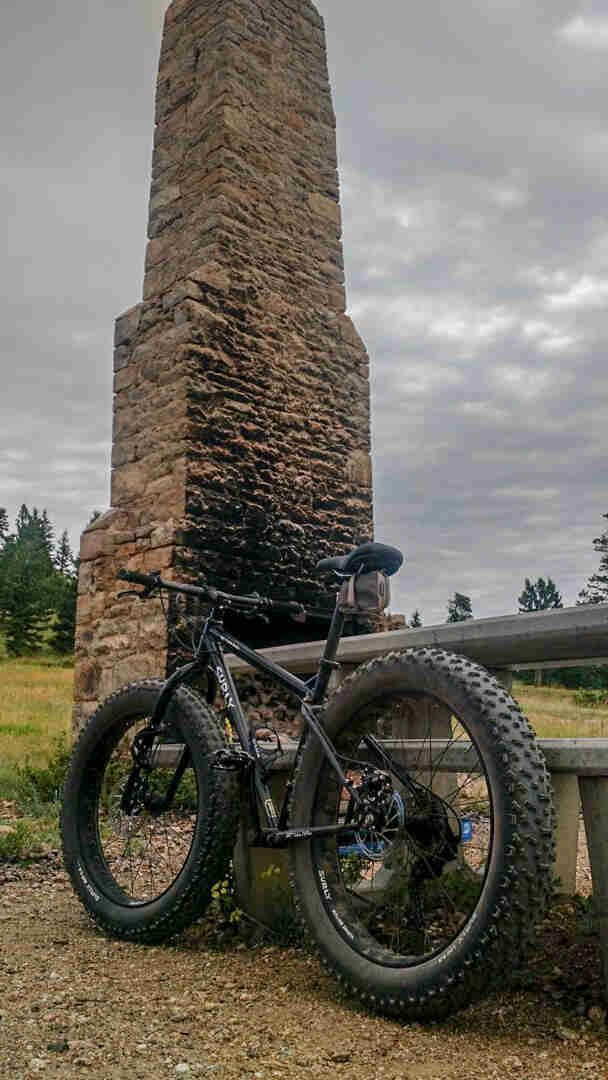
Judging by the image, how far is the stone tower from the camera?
7.47 metres

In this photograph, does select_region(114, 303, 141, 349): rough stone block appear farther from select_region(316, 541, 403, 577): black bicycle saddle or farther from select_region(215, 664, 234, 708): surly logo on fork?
select_region(316, 541, 403, 577): black bicycle saddle

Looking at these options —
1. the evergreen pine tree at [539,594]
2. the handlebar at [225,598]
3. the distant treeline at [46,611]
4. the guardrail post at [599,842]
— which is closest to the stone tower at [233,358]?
the handlebar at [225,598]

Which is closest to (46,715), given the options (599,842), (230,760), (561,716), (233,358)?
(561,716)

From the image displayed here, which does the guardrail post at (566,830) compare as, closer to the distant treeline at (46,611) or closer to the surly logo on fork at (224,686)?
the surly logo on fork at (224,686)

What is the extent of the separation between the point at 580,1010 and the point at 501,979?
34 cm

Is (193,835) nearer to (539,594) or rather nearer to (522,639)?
(522,639)

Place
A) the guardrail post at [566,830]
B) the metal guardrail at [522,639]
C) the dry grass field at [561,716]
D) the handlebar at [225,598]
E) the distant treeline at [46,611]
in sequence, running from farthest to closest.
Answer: the distant treeline at [46,611]
the dry grass field at [561,716]
the guardrail post at [566,830]
the handlebar at [225,598]
the metal guardrail at [522,639]

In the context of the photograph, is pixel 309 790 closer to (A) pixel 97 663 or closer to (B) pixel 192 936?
(B) pixel 192 936

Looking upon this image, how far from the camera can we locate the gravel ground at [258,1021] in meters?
2.01

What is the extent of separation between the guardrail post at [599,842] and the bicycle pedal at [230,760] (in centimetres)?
119

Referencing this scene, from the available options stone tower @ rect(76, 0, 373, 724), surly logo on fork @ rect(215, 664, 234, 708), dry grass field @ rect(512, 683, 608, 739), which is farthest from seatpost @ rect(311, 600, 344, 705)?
stone tower @ rect(76, 0, 373, 724)

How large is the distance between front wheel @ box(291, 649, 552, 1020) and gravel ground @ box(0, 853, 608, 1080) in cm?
15

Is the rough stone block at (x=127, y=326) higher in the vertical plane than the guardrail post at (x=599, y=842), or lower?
higher

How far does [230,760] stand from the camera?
2.96 m
